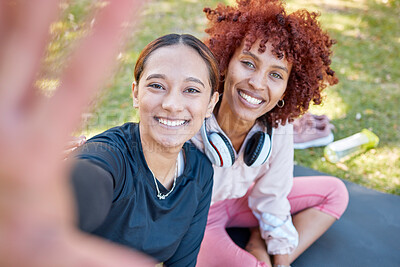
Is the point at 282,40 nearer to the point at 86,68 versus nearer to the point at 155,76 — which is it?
the point at 155,76

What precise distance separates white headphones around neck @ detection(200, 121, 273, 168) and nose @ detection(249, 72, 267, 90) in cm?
28

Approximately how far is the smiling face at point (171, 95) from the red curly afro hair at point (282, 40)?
48cm

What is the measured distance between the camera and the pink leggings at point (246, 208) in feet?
6.65

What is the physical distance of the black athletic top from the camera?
0.96 meters

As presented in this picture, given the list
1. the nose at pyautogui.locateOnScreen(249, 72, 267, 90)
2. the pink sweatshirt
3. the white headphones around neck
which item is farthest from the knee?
the nose at pyautogui.locateOnScreen(249, 72, 267, 90)

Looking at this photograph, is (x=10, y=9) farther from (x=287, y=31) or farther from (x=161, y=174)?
(x=287, y=31)

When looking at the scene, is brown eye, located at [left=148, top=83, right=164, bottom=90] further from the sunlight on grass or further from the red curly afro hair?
the sunlight on grass

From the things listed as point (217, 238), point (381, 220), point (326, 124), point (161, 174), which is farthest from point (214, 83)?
point (326, 124)

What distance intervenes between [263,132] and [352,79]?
3234 millimetres

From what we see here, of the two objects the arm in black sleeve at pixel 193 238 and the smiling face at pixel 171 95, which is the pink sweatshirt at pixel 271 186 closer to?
the arm in black sleeve at pixel 193 238

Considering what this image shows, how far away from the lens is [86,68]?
13.2 inches

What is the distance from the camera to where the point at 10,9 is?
0.97 ft

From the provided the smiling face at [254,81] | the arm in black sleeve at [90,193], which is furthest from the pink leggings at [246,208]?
the arm in black sleeve at [90,193]

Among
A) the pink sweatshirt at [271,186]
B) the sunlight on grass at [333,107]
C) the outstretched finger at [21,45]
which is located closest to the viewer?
the outstretched finger at [21,45]
